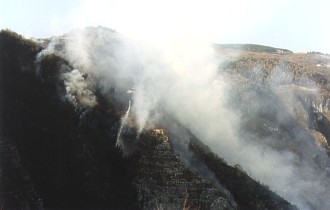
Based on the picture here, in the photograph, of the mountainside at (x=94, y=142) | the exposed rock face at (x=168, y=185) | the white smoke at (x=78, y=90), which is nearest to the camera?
the mountainside at (x=94, y=142)

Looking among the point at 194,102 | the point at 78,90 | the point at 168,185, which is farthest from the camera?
the point at 194,102

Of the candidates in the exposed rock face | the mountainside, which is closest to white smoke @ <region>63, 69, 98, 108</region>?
the mountainside

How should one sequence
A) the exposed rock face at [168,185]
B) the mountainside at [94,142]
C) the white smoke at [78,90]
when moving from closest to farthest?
the mountainside at [94,142], the exposed rock face at [168,185], the white smoke at [78,90]

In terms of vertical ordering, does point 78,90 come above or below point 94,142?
above

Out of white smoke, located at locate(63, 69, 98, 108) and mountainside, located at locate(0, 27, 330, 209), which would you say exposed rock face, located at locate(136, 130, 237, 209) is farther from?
white smoke, located at locate(63, 69, 98, 108)

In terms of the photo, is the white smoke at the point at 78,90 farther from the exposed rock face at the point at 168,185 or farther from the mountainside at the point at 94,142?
the exposed rock face at the point at 168,185

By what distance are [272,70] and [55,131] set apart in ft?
159

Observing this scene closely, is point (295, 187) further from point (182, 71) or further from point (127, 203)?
point (127, 203)

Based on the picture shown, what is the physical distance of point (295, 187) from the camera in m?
65.8

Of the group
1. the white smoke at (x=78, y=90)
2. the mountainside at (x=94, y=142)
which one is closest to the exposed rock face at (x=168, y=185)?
the mountainside at (x=94, y=142)

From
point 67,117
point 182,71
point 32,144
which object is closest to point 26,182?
point 32,144

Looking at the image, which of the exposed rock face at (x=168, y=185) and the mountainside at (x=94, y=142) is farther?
the exposed rock face at (x=168, y=185)

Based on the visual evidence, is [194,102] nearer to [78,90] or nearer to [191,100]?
[191,100]

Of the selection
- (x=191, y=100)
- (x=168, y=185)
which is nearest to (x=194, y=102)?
(x=191, y=100)
